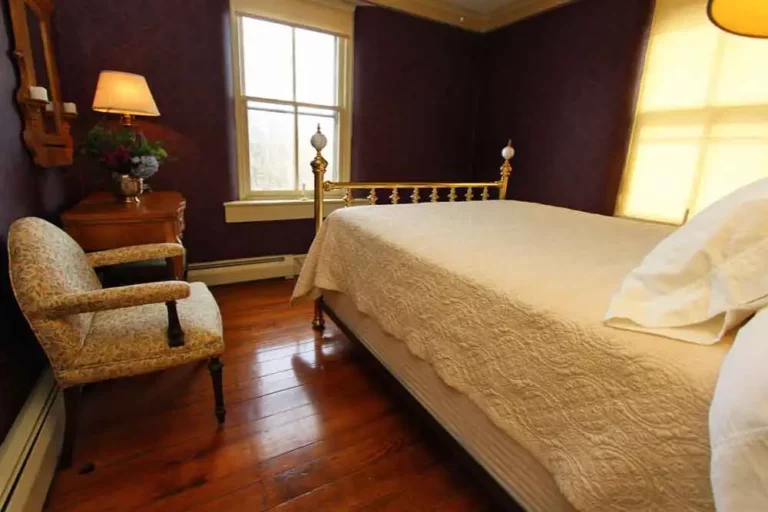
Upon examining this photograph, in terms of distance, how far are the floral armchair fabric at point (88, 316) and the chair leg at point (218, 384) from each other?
63 millimetres

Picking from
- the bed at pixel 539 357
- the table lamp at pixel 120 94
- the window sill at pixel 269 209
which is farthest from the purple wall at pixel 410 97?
the bed at pixel 539 357

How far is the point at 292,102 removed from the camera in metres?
3.15

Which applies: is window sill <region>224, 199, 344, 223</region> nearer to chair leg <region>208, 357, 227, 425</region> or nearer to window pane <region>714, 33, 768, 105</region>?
chair leg <region>208, 357, 227, 425</region>

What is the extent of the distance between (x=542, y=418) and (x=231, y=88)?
3.00 m

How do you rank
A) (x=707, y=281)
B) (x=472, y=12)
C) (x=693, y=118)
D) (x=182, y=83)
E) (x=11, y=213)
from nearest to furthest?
1. (x=707, y=281)
2. (x=11, y=213)
3. (x=693, y=118)
4. (x=182, y=83)
5. (x=472, y=12)

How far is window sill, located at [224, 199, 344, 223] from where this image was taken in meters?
3.01

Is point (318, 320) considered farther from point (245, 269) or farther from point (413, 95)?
point (413, 95)

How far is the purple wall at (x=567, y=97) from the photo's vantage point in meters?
2.80

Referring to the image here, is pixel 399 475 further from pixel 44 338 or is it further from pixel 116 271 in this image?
pixel 116 271

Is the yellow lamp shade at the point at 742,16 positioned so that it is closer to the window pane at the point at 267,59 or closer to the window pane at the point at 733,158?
the window pane at the point at 733,158

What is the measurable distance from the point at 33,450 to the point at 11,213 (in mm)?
844

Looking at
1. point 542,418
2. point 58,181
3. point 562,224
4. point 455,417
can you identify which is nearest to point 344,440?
point 455,417

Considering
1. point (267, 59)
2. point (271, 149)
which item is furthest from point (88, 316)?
point (267, 59)

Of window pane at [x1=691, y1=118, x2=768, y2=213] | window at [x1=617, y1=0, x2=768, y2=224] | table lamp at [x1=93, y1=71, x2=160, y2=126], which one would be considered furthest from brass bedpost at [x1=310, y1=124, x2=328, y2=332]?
window pane at [x1=691, y1=118, x2=768, y2=213]
